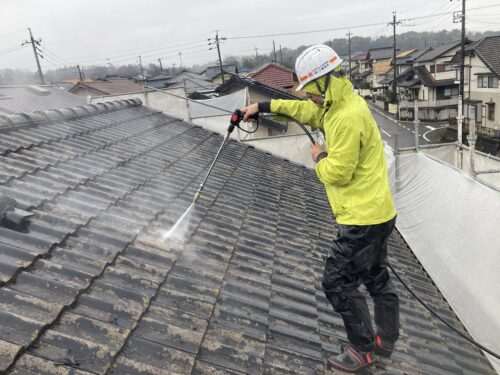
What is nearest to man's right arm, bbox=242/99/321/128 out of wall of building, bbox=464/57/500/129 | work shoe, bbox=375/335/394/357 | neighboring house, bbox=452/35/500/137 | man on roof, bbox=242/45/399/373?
man on roof, bbox=242/45/399/373

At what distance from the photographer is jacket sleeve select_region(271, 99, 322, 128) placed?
12.2 feet

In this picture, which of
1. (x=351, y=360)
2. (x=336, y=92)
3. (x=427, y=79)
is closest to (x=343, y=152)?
(x=336, y=92)

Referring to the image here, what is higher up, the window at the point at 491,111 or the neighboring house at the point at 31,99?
the neighboring house at the point at 31,99

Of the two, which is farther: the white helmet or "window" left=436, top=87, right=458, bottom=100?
"window" left=436, top=87, right=458, bottom=100

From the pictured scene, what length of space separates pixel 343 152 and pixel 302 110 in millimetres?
1113

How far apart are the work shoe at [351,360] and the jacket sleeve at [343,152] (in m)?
1.33

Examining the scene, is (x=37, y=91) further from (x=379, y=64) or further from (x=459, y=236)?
(x=379, y=64)

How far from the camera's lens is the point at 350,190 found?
2963 mm

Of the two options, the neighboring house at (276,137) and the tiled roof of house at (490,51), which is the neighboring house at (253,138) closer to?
the neighboring house at (276,137)

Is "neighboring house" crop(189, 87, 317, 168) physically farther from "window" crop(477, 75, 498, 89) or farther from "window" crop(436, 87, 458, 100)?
"window" crop(436, 87, 458, 100)

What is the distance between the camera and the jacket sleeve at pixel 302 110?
3717 millimetres

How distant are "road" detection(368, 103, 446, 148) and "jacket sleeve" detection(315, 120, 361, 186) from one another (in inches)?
1175

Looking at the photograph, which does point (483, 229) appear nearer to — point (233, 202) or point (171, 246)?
point (233, 202)

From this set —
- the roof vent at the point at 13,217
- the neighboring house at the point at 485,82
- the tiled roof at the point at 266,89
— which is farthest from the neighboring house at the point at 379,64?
the roof vent at the point at 13,217
